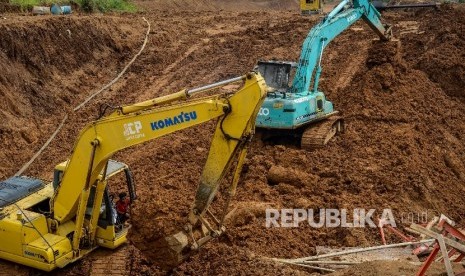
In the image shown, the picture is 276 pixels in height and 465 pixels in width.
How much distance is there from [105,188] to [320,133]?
608 centimetres

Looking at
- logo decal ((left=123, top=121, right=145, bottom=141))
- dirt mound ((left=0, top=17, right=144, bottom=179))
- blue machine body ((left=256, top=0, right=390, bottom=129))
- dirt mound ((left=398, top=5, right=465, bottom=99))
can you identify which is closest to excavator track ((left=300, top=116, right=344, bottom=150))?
blue machine body ((left=256, top=0, right=390, bottom=129))

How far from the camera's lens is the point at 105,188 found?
29.8 ft

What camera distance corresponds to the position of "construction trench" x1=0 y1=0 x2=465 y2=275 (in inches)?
369

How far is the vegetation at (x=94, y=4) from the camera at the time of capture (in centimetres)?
2345

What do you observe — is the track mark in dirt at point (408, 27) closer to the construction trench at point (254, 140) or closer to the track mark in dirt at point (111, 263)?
the construction trench at point (254, 140)

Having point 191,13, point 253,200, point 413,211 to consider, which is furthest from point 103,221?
point 191,13

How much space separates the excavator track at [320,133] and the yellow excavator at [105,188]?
16.8 ft

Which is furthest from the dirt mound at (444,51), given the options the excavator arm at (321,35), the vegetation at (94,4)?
the vegetation at (94,4)

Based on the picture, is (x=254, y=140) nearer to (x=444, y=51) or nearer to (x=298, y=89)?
(x=298, y=89)

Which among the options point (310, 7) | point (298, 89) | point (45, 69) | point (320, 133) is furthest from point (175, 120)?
point (310, 7)

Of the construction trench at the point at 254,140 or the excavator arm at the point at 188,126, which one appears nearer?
the excavator arm at the point at 188,126

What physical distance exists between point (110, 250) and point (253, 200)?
315cm

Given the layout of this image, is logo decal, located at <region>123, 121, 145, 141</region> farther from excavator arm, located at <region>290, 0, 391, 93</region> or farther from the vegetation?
the vegetation

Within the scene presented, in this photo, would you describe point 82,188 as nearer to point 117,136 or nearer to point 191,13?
point 117,136
